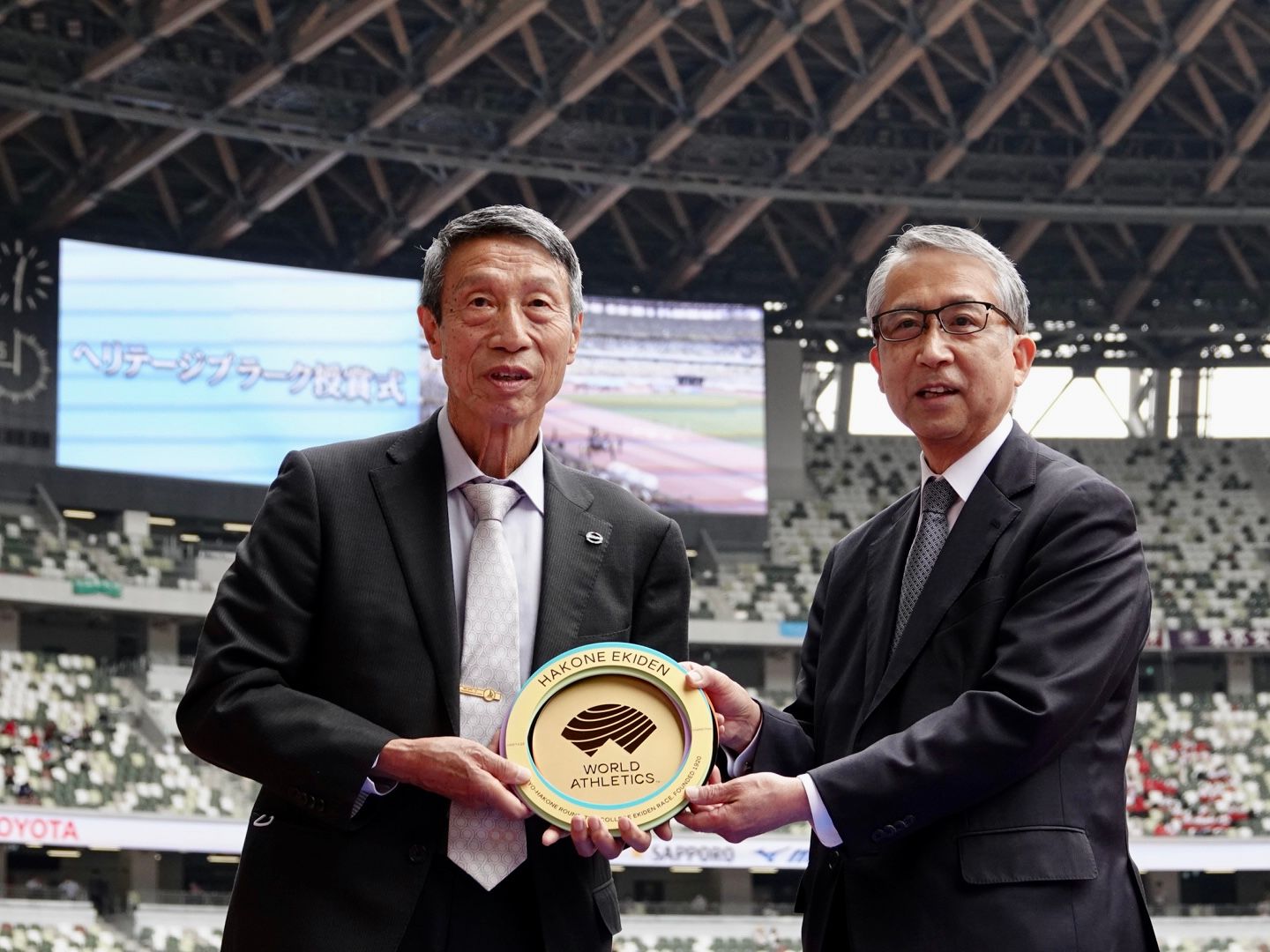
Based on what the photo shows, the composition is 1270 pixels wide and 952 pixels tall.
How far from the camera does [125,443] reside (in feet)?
99.5

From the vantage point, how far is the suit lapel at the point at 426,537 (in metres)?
3.41

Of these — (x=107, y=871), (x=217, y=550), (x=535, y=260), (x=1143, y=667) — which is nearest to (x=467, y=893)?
(x=535, y=260)

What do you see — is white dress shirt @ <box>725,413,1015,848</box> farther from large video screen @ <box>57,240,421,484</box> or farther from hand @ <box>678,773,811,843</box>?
large video screen @ <box>57,240,421,484</box>

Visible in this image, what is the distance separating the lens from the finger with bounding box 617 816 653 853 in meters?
3.25

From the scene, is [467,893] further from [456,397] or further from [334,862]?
[456,397]

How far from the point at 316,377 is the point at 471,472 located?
28568 millimetres

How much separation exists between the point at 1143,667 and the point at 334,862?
118 feet

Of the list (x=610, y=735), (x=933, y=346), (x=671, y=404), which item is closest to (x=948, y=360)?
(x=933, y=346)

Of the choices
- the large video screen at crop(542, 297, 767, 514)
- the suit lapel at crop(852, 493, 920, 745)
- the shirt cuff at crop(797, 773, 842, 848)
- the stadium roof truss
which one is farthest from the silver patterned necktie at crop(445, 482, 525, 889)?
the large video screen at crop(542, 297, 767, 514)

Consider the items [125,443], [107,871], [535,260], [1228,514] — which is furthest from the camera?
[1228,514]

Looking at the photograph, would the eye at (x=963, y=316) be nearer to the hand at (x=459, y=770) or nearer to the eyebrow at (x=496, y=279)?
the eyebrow at (x=496, y=279)

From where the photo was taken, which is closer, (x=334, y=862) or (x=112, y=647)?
(x=334, y=862)

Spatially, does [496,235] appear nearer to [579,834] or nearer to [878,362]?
[878,362]

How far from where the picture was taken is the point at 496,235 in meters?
3.54
